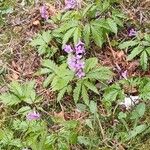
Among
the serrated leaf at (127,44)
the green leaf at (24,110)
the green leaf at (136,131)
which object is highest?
the serrated leaf at (127,44)

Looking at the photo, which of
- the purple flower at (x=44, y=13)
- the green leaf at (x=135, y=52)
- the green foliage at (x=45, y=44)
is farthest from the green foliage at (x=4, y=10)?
the green leaf at (x=135, y=52)

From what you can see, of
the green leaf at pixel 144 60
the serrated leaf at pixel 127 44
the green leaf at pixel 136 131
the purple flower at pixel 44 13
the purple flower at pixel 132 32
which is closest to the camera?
the green leaf at pixel 136 131

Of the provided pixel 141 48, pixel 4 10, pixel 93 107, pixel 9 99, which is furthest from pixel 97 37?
pixel 4 10

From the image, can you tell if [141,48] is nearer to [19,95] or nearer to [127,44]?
[127,44]

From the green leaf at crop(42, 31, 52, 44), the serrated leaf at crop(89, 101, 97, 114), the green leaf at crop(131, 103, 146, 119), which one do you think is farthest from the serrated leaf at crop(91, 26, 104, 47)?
the green leaf at crop(131, 103, 146, 119)

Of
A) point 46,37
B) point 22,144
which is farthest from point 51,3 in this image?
point 22,144

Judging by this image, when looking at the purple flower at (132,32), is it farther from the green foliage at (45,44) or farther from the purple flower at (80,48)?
the green foliage at (45,44)

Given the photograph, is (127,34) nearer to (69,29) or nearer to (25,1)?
(69,29)
